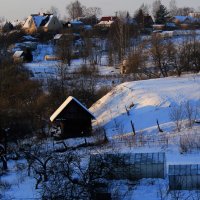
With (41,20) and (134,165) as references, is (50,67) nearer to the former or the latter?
(134,165)

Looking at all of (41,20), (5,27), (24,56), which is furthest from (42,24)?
(24,56)

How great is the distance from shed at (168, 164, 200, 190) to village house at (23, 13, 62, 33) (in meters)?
54.6

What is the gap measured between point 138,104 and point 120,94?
2.16 metres

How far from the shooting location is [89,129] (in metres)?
18.8

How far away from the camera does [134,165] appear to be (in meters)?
11.9

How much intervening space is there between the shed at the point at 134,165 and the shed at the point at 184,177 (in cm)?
67

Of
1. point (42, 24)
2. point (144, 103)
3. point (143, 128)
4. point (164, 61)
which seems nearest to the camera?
point (143, 128)

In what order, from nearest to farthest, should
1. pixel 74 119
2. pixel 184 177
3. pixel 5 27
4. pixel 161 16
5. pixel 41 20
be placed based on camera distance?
pixel 184 177 → pixel 74 119 → pixel 41 20 → pixel 5 27 → pixel 161 16

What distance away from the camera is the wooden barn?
18.7 m

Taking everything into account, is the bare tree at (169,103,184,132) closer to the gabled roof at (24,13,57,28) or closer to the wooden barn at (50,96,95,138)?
the wooden barn at (50,96,95,138)

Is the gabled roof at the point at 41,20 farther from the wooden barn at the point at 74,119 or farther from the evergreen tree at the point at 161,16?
the wooden barn at the point at 74,119

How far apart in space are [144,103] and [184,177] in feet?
31.0

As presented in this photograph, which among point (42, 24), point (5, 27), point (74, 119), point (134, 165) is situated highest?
point (134, 165)

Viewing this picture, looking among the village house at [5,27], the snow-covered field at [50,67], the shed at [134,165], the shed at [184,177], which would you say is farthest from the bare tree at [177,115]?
the village house at [5,27]
